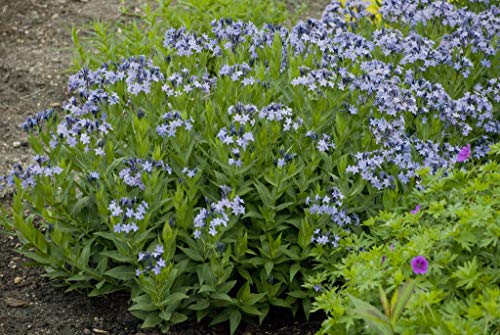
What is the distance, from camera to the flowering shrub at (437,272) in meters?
2.50

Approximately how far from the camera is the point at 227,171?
149 inches

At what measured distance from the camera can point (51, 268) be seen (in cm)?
399

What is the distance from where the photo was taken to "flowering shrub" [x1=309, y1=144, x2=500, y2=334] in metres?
2.50

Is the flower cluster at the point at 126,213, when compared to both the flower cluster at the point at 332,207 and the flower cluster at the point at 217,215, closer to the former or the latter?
the flower cluster at the point at 217,215

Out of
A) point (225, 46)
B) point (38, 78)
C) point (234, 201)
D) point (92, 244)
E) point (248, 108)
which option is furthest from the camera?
point (38, 78)

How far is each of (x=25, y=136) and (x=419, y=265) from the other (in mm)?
3944

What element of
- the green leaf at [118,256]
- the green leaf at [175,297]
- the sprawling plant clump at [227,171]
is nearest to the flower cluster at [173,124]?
the sprawling plant clump at [227,171]

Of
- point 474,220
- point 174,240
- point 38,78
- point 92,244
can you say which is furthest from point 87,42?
point 474,220

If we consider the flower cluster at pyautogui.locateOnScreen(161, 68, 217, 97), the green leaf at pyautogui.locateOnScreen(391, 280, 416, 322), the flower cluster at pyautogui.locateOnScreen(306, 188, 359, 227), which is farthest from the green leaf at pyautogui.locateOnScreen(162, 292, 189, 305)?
the green leaf at pyautogui.locateOnScreen(391, 280, 416, 322)

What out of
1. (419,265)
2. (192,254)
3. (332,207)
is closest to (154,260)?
(192,254)

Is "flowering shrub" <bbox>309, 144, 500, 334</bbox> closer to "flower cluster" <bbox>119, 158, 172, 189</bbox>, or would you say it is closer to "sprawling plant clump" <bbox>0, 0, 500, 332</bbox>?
"sprawling plant clump" <bbox>0, 0, 500, 332</bbox>

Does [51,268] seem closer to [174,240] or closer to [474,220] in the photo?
[174,240]

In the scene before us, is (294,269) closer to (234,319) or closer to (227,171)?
(234,319)

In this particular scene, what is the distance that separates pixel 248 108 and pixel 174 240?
787mm
